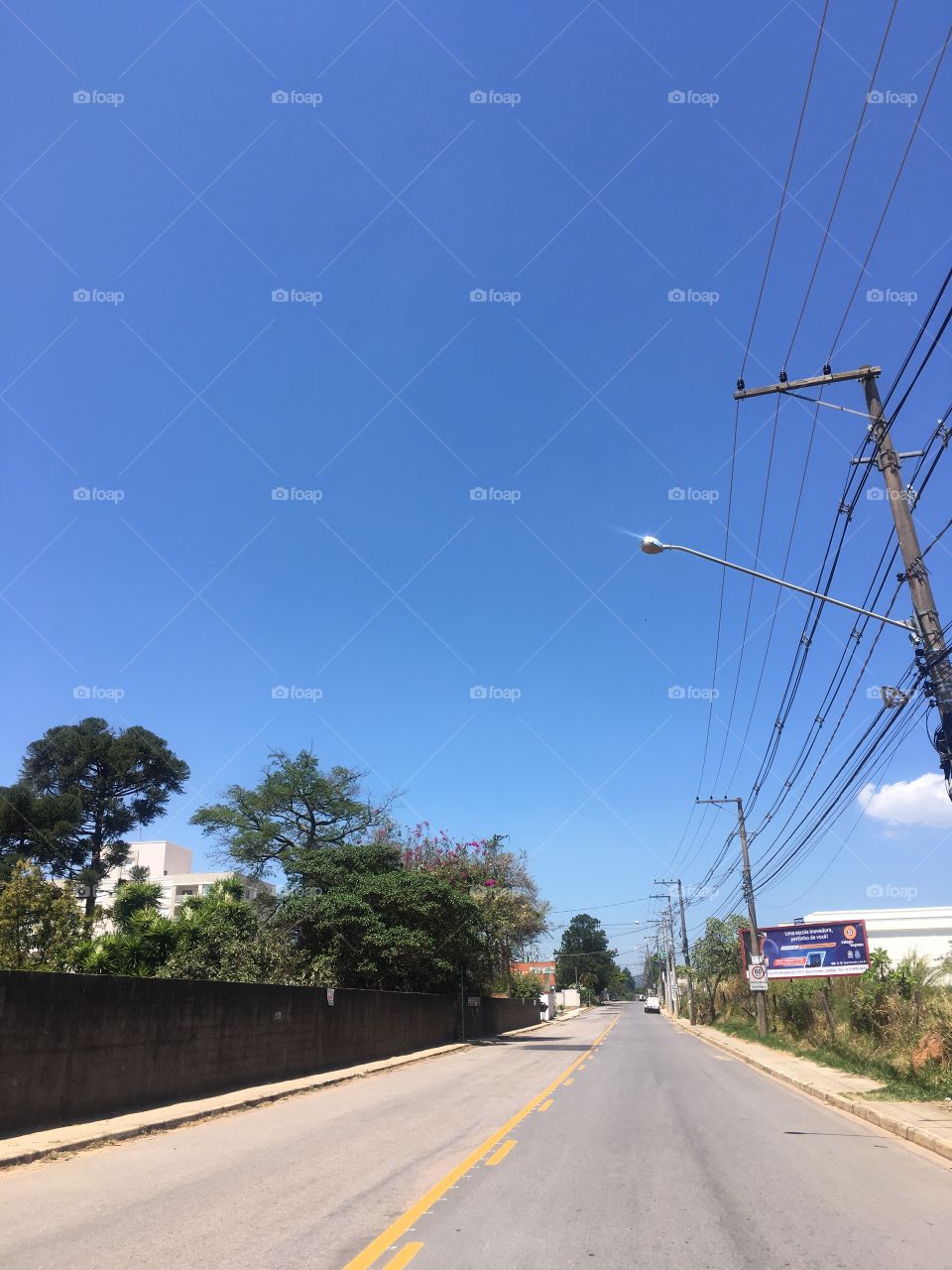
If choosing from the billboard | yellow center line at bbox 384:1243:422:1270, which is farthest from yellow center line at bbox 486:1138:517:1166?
the billboard

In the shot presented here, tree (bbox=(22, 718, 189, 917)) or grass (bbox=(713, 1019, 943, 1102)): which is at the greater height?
tree (bbox=(22, 718, 189, 917))

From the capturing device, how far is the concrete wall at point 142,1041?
1047cm

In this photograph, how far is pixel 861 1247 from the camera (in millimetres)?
6043

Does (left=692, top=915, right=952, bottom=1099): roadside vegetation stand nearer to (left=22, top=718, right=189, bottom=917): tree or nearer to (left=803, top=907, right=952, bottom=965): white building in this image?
(left=803, top=907, right=952, bottom=965): white building

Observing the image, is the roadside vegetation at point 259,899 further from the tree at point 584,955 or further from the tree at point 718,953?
the tree at point 584,955

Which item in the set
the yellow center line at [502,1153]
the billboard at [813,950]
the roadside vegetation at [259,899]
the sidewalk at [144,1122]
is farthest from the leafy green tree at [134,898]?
the billboard at [813,950]

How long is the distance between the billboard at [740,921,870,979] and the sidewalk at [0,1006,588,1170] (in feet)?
65.6

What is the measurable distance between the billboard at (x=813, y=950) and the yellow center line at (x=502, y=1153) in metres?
23.5

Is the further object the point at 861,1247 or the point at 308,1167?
the point at 308,1167

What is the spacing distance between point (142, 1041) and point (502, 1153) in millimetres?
6297

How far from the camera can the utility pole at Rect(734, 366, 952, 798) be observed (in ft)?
35.3

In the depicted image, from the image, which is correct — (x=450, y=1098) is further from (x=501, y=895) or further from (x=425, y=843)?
(x=501, y=895)

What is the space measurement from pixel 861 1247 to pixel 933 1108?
8.85 meters

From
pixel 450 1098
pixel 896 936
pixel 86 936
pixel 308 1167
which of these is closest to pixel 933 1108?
pixel 450 1098
